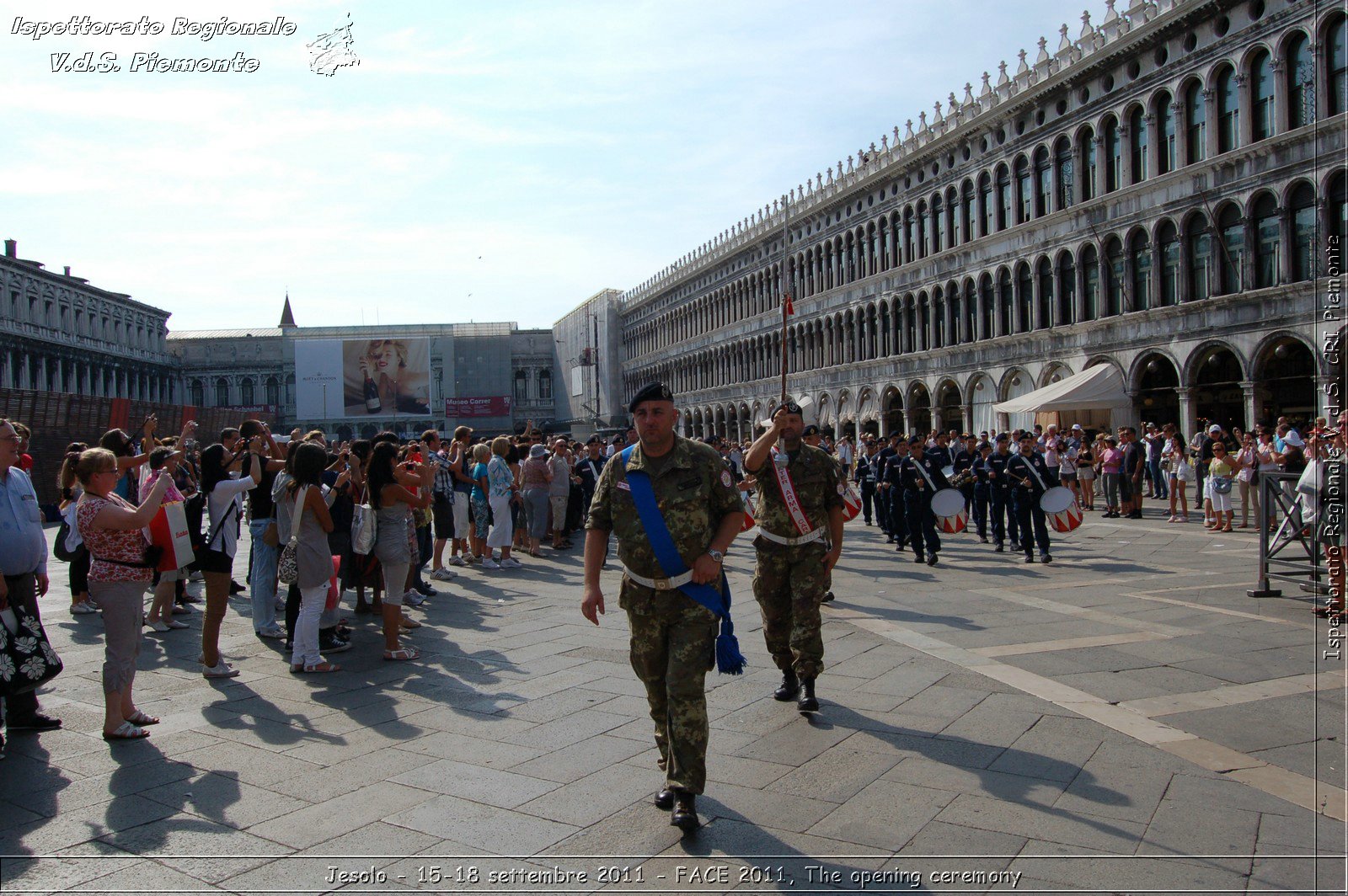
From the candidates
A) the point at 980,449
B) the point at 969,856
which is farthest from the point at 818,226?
the point at 969,856

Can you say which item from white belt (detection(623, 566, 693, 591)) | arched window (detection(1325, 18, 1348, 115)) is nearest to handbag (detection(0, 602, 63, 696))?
white belt (detection(623, 566, 693, 591))

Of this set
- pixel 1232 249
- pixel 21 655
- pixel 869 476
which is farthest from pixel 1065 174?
pixel 21 655

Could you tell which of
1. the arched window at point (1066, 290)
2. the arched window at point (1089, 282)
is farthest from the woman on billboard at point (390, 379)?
the arched window at point (1089, 282)

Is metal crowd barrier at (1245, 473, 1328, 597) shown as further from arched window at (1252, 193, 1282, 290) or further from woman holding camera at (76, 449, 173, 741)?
arched window at (1252, 193, 1282, 290)

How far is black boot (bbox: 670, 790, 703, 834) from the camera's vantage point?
352cm

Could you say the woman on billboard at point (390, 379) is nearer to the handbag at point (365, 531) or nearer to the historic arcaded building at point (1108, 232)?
the historic arcaded building at point (1108, 232)

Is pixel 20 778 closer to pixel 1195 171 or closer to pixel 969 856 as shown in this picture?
pixel 969 856

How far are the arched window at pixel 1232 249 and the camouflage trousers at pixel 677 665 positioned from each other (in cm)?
2361

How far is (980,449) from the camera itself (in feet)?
42.1

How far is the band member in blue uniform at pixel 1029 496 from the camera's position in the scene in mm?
11031

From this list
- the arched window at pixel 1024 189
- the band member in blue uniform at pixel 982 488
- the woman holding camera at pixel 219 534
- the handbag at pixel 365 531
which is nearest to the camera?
the woman holding camera at pixel 219 534

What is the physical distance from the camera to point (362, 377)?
72750 mm

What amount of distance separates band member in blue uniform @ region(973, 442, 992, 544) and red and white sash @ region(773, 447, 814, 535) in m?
7.69

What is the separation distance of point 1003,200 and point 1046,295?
408 cm
